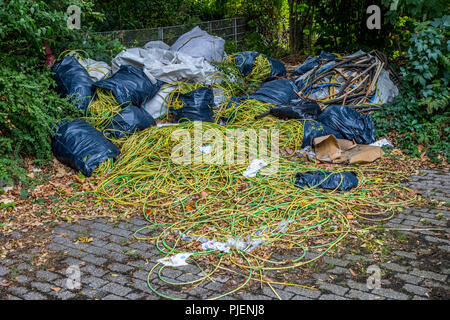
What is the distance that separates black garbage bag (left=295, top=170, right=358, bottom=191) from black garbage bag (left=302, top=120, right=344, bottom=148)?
1166 mm

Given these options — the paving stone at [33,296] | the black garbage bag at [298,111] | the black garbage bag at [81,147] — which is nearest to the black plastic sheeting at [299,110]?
the black garbage bag at [298,111]

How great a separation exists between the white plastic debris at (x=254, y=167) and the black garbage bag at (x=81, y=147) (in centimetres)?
178

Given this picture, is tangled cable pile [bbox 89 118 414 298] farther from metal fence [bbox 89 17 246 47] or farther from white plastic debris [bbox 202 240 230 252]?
metal fence [bbox 89 17 246 47]

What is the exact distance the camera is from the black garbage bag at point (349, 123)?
22.0 feet

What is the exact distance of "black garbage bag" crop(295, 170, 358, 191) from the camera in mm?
5160

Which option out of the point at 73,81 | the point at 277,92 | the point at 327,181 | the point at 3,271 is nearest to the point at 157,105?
the point at 73,81

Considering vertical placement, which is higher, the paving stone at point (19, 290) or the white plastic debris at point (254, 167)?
the white plastic debris at point (254, 167)

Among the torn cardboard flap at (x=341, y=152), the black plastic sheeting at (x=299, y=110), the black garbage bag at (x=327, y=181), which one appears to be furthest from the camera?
the black plastic sheeting at (x=299, y=110)

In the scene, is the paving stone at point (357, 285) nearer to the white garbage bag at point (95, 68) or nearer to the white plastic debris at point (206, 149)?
the white plastic debris at point (206, 149)

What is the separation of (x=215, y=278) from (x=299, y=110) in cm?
397

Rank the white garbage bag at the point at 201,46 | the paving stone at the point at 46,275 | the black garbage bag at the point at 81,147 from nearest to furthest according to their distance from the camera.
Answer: the paving stone at the point at 46,275
the black garbage bag at the point at 81,147
the white garbage bag at the point at 201,46

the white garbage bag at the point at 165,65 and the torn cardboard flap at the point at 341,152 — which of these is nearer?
the torn cardboard flap at the point at 341,152

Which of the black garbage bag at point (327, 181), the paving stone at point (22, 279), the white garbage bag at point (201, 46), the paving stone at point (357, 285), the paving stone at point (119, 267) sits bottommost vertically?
the paving stone at point (357, 285)

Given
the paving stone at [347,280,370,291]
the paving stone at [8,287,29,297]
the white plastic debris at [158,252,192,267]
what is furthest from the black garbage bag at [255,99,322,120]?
the paving stone at [8,287,29,297]
